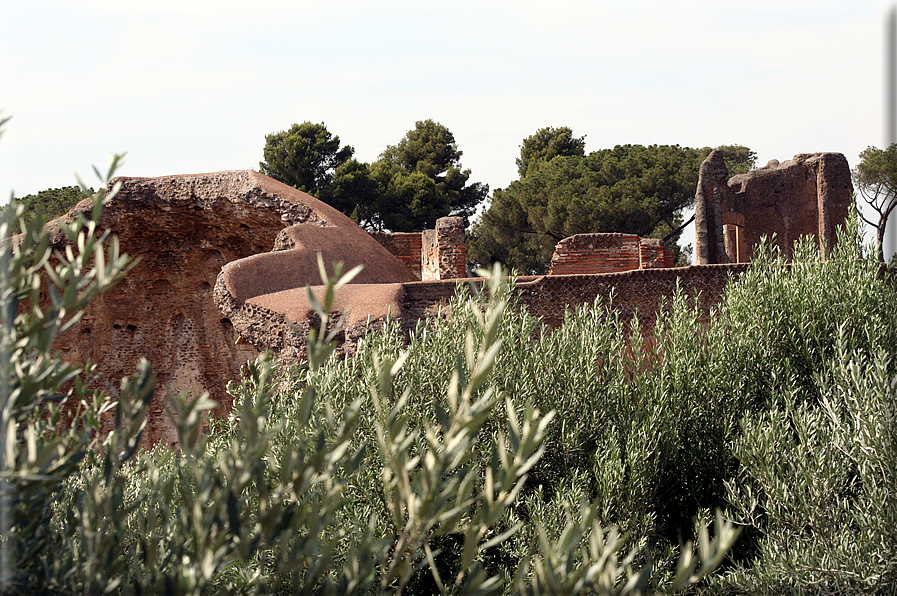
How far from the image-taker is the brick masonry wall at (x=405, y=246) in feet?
44.2

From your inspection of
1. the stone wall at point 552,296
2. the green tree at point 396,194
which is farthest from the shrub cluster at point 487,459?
the green tree at point 396,194

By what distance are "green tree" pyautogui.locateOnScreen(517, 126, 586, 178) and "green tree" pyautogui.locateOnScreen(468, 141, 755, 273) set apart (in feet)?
11.0

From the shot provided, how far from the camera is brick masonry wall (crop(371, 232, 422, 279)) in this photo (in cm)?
1346

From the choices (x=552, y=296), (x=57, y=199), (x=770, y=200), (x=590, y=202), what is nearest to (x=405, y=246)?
(x=552, y=296)

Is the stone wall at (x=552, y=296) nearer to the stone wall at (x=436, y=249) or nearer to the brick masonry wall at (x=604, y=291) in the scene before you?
the brick masonry wall at (x=604, y=291)

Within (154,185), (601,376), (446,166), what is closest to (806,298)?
(601,376)

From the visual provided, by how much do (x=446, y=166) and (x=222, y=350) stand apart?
Answer: 20628 mm

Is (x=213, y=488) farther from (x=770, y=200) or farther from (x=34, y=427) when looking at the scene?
(x=770, y=200)

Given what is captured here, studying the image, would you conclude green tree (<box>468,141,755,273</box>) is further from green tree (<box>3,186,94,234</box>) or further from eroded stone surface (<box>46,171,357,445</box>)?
eroded stone surface (<box>46,171,357,445</box>)

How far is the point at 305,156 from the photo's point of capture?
1125 inches

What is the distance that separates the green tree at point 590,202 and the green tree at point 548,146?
3356 mm

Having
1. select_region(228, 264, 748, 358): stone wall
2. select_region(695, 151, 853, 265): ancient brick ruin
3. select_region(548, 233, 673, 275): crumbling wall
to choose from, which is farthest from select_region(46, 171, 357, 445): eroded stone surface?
select_region(695, 151, 853, 265): ancient brick ruin

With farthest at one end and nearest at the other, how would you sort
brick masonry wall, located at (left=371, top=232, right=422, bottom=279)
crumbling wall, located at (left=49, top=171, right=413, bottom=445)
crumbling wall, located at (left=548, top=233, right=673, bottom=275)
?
brick masonry wall, located at (left=371, top=232, right=422, bottom=279)
crumbling wall, located at (left=548, top=233, right=673, bottom=275)
crumbling wall, located at (left=49, top=171, right=413, bottom=445)

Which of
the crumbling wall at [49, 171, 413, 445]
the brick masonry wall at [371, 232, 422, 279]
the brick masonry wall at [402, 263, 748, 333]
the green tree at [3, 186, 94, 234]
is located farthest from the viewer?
the green tree at [3, 186, 94, 234]
